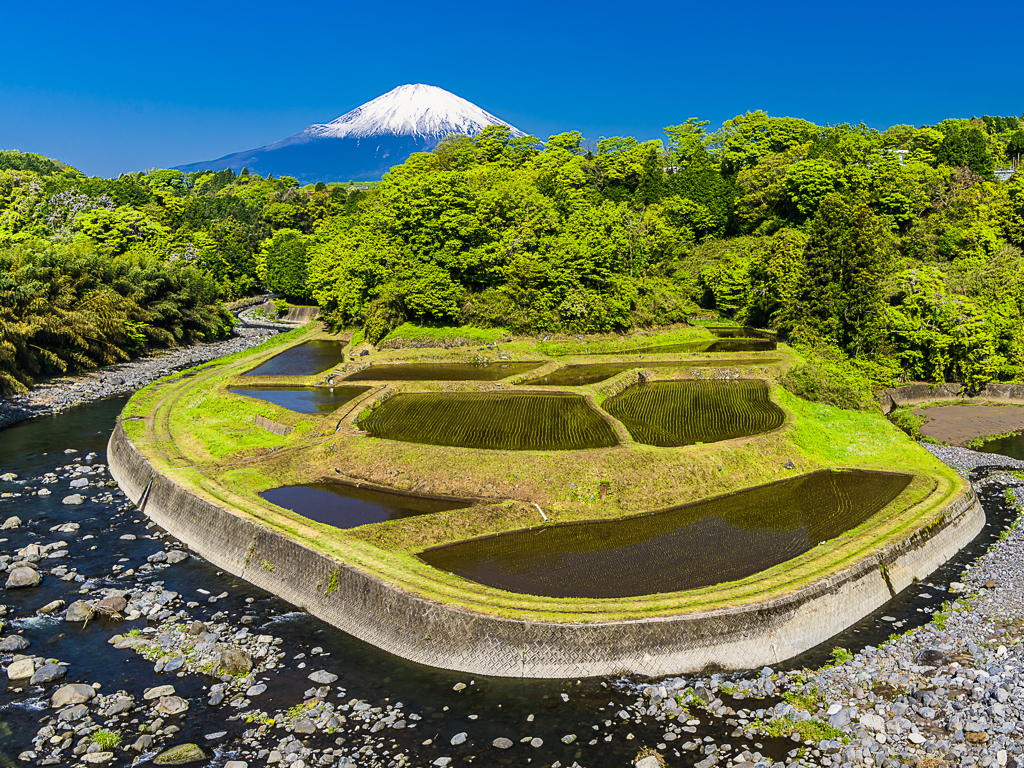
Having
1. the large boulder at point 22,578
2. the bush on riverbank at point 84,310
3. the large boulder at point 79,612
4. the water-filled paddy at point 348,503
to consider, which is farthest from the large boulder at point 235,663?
the bush on riverbank at point 84,310

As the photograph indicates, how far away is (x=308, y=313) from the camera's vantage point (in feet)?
Answer: 228

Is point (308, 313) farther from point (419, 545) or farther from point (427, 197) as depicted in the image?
point (419, 545)

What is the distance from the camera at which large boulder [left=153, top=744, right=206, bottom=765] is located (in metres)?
10.5

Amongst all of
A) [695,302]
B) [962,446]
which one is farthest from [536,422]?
[695,302]

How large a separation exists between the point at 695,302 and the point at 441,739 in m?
54.0

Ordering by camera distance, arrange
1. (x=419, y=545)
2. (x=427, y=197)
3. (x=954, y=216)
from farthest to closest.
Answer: (x=954, y=216) → (x=427, y=197) → (x=419, y=545)

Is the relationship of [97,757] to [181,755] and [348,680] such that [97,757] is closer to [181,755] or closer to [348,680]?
[181,755]

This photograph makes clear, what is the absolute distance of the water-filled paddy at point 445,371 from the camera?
33.8m

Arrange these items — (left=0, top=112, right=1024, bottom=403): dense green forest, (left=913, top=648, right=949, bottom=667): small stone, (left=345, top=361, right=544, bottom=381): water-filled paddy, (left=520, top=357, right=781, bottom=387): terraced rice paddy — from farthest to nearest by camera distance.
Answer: (left=0, top=112, right=1024, bottom=403): dense green forest
(left=345, top=361, right=544, bottom=381): water-filled paddy
(left=520, top=357, right=781, bottom=387): terraced rice paddy
(left=913, top=648, right=949, bottom=667): small stone

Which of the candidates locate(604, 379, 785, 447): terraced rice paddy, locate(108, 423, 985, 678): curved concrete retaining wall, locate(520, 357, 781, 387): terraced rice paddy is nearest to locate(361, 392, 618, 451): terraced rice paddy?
locate(604, 379, 785, 447): terraced rice paddy

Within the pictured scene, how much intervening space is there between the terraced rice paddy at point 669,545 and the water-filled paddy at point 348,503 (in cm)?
241

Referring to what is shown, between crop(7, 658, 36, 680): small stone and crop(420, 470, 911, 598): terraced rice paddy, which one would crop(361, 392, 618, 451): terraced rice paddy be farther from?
crop(7, 658, 36, 680): small stone

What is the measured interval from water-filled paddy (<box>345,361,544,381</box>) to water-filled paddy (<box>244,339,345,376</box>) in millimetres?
3508

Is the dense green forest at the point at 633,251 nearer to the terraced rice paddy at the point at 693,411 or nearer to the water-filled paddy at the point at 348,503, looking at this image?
the terraced rice paddy at the point at 693,411
